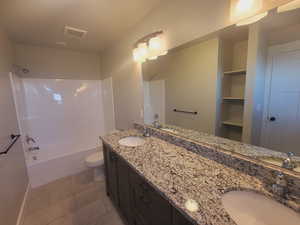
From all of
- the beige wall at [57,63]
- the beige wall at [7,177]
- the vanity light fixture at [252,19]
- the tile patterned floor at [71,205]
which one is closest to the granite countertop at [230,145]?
the vanity light fixture at [252,19]

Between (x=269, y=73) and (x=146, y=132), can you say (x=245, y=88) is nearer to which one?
(x=269, y=73)

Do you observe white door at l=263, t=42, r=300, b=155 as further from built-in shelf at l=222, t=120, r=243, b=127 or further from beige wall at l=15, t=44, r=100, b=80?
beige wall at l=15, t=44, r=100, b=80

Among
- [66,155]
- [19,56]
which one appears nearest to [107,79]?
[19,56]

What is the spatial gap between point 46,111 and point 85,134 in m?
0.85

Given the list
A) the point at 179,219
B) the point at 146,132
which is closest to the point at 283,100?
the point at 179,219

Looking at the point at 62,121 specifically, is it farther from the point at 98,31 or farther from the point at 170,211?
the point at 170,211

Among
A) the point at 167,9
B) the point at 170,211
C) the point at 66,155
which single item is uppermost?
the point at 167,9

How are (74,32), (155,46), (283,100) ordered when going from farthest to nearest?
(74,32) < (155,46) < (283,100)

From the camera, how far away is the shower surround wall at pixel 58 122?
232cm

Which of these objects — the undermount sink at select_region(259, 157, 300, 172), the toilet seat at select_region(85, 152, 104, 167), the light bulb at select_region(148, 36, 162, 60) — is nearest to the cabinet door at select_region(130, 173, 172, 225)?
the undermount sink at select_region(259, 157, 300, 172)

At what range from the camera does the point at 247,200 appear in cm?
72

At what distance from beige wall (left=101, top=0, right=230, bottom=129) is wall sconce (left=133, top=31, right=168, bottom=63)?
81mm

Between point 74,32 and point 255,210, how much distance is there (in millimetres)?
2637

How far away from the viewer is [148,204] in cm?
A: 96
